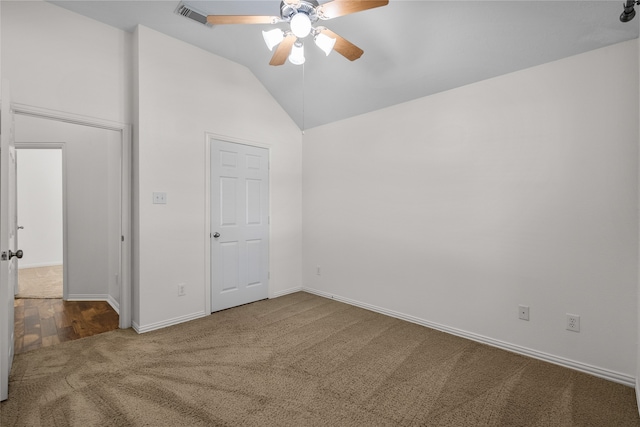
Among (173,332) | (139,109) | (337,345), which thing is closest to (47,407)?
(173,332)

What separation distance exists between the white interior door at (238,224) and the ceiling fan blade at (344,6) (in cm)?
204

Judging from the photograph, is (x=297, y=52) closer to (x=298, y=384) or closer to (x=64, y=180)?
(x=298, y=384)

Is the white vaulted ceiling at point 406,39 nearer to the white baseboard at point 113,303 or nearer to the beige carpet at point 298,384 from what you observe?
the beige carpet at point 298,384

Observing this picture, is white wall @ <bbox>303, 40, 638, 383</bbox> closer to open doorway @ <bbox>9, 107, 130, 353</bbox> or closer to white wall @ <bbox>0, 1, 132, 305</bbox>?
white wall @ <bbox>0, 1, 132, 305</bbox>

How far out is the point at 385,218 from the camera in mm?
3389

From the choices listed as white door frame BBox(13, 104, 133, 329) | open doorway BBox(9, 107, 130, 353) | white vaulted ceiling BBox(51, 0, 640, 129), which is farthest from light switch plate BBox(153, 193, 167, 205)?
white vaulted ceiling BBox(51, 0, 640, 129)

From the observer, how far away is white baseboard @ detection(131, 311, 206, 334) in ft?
9.37

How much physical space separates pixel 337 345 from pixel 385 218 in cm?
145

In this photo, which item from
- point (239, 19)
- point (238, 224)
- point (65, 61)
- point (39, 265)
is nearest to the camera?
point (239, 19)

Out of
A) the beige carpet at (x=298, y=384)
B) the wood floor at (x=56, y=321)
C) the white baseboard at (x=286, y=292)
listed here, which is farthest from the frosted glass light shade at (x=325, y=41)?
the wood floor at (x=56, y=321)

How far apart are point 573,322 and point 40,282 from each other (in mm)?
6735

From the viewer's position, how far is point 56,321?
3.16 meters

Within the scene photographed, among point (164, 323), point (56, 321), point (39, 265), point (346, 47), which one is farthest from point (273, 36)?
A: point (39, 265)

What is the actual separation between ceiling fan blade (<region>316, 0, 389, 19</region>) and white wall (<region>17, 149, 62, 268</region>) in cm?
677
